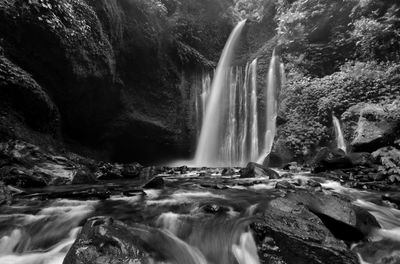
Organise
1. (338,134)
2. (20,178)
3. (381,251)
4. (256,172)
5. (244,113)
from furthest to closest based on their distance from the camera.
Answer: (244,113), (338,134), (256,172), (20,178), (381,251)

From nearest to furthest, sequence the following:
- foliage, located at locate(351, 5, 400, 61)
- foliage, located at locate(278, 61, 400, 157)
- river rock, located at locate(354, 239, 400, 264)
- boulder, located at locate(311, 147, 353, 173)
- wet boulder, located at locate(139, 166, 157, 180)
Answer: river rock, located at locate(354, 239, 400, 264)
boulder, located at locate(311, 147, 353, 173)
wet boulder, located at locate(139, 166, 157, 180)
foliage, located at locate(278, 61, 400, 157)
foliage, located at locate(351, 5, 400, 61)

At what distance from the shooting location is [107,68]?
13.1 m

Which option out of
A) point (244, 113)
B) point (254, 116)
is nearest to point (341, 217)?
point (254, 116)

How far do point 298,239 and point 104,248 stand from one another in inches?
78.1

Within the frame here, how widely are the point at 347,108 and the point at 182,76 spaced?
9.44 meters

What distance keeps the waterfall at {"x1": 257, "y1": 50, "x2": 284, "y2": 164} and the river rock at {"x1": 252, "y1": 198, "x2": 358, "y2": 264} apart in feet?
36.7

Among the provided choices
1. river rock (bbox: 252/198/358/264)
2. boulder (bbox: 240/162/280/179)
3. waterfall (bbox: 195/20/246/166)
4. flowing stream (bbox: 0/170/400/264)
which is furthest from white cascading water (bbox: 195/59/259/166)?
river rock (bbox: 252/198/358/264)

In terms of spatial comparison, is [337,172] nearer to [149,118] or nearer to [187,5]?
[149,118]

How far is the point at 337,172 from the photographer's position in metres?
8.62

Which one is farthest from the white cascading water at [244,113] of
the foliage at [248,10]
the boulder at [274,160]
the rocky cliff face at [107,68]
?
the foliage at [248,10]

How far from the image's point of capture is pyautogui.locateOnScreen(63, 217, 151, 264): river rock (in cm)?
262

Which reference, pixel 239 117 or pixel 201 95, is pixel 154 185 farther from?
pixel 201 95

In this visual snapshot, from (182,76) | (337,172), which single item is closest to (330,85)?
(337,172)

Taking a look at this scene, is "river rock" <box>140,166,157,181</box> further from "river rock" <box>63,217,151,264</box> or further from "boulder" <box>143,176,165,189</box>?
"river rock" <box>63,217,151,264</box>
